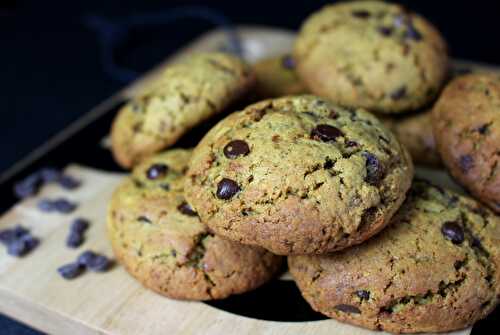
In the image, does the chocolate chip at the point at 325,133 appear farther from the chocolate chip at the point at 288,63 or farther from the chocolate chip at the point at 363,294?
the chocolate chip at the point at 288,63

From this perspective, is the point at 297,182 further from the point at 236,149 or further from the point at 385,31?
the point at 385,31

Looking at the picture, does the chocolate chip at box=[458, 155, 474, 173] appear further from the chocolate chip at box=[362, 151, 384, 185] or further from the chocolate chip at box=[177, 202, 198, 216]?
the chocolate chip at box=[177, 202, 198, 216]

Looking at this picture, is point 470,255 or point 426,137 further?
point 426,137

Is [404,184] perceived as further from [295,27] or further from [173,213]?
[295,27]

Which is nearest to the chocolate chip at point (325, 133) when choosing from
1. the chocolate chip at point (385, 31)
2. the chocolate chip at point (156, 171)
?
the chocolate chip at point (156, 171)

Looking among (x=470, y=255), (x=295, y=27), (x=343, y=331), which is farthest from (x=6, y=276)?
(x=295, y=27)

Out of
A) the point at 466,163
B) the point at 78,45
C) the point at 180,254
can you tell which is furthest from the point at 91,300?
the point at 78,45
